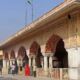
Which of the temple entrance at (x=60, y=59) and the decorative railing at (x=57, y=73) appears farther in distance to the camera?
the temple entrance at (x=60, y=59)

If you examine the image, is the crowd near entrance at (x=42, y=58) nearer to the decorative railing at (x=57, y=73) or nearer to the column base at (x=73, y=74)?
the decorative railing at (x=57, y=73)

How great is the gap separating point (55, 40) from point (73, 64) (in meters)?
4.62

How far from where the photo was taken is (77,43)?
17.7m

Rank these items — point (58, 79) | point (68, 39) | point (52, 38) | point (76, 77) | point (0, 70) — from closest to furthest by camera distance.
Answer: point (76, 77) → point (68, 39) → point (58, 79) → point (52, 38) → point (0, 70)

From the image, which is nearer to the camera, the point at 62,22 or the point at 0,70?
the point at 62,22

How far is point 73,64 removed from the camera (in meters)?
18.1

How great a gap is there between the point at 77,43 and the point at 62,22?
2.39 metres

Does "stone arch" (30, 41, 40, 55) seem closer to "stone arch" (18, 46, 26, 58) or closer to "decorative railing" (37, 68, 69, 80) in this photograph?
"decorative railing" (37, 68, 69, 80)

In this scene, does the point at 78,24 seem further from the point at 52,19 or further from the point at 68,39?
the point at 52,19

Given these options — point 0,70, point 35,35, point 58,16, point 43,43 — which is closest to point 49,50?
point 43,43

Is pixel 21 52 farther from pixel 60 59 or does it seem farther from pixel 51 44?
pixel 51 44

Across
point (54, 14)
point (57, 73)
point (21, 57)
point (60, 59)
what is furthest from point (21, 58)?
point (54, 14)

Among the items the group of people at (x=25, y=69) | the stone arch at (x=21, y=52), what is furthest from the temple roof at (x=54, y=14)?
the stone arch at (x=21, y=52)

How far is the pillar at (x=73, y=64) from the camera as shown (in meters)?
17.5
